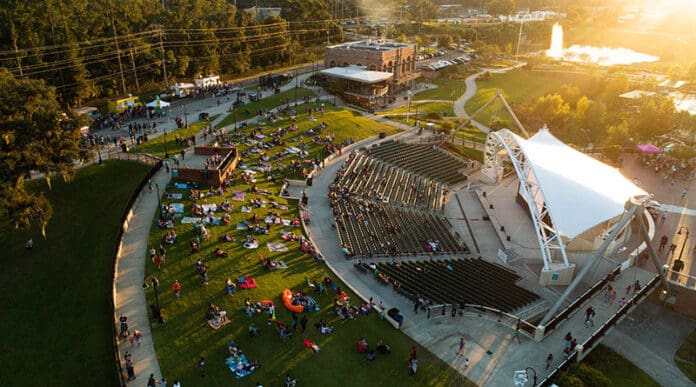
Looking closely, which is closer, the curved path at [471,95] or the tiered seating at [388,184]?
the tiered seating at [388,184]

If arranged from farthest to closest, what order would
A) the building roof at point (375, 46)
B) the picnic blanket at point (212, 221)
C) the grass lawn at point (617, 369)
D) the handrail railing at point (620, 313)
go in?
the building roof at point (375, 46), the picnic blanket at point (212, 221), the handrail railing at point (620, 313), the grass lawn at point (617, 369)

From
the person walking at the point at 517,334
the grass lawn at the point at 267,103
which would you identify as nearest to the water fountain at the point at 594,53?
the grass lawn at the point at 267,103

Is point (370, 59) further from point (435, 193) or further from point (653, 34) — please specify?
point (653, 34)

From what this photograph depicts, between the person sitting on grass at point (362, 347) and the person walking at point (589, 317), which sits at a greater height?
the person sitting on grass at point (362, 347)

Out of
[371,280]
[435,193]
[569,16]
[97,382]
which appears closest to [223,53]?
[435,193]

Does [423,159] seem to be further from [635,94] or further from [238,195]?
[635,94]

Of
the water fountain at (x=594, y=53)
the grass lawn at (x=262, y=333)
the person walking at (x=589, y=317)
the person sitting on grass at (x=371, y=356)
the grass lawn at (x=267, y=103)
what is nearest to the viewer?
the grass lawn at (x=262, y=333)

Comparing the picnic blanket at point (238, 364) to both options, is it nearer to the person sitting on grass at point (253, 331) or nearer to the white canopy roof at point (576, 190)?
the person sitting on grass at point (253, 331)
